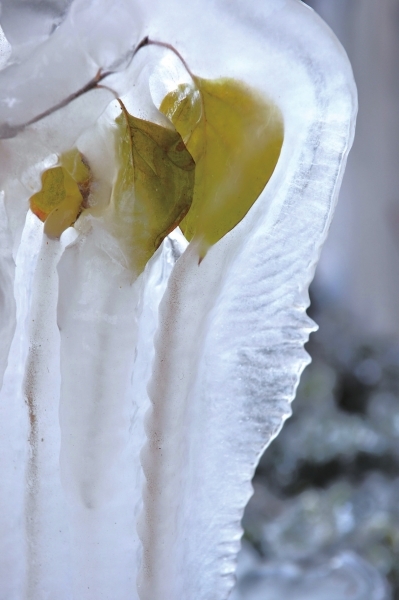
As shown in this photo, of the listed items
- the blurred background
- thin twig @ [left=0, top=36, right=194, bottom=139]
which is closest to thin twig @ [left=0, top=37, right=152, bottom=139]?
thin twig @ [left=0, top=36, right=194, bottom=139]

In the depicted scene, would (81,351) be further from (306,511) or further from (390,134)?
(390,134)

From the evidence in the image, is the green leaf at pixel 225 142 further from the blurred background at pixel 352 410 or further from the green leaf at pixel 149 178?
the blurred background at pixel 352 410

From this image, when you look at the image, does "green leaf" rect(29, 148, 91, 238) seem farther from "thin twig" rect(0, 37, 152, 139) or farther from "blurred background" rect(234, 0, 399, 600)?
"blurred background" rect(234, 0, 399, 600)

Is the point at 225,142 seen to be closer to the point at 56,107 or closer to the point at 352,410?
the point at 56,107

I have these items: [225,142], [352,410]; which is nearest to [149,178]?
[225,142]

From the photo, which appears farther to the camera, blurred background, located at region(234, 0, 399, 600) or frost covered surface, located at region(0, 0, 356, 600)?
blurred background, located at region(234, 0, 399, 600)

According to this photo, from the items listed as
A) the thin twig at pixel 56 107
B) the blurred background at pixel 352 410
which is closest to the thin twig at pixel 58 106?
the thin twig at pixel 56 107

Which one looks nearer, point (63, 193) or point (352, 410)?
point (63, 193)
